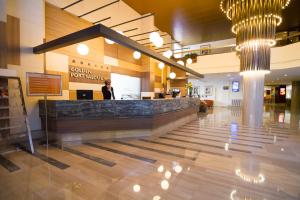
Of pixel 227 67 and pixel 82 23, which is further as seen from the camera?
pixel 227 67

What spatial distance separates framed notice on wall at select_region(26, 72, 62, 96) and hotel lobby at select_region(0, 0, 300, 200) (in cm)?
3

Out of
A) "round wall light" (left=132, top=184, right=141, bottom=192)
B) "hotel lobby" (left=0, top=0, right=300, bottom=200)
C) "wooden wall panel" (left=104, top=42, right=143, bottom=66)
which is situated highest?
"wooden wall panel" (left=104, top=42, right=143, bottom=66)

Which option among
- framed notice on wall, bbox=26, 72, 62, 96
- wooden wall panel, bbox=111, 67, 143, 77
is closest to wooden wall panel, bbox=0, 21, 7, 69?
framed notice on wall, bbox=26, 72, 62, 96

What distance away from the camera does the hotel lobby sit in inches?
84.9

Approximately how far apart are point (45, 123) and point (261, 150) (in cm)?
554

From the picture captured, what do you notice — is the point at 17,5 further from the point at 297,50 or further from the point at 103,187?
the point at 297,50

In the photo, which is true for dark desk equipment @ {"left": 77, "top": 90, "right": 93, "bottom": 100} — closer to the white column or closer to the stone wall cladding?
the stone wall cladding

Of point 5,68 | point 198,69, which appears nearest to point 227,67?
point 198,69

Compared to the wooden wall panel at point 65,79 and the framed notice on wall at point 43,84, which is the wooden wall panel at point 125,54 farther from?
the framed notice on wall at point 43,84

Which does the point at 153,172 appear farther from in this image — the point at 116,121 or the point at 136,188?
the point at 116,121

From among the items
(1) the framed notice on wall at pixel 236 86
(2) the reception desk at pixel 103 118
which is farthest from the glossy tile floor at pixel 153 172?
(1) the framed notice on wall at pixel 236 86

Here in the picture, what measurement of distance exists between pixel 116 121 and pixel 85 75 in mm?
2867

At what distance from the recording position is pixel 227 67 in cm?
1130

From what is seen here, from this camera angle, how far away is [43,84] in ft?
15.4
